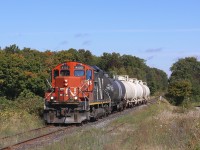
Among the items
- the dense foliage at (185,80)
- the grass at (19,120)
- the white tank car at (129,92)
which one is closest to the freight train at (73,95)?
the grass at (19,120)

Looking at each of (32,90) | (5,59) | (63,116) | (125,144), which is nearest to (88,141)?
(125,144)

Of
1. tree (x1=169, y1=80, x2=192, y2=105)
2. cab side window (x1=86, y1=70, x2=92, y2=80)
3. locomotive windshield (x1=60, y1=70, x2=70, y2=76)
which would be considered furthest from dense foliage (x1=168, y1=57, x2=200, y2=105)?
locomotive windshield (x1=60, y1=70, x2=70, y2=76)

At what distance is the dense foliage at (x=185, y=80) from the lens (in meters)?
95.4

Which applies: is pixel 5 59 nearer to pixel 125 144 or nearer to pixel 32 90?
pixel 32 90

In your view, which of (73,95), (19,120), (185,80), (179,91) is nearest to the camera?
(19,120)

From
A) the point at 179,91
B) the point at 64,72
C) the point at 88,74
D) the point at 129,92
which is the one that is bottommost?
the point at 129,92

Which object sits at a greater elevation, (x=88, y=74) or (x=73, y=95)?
(x=88, y=74)

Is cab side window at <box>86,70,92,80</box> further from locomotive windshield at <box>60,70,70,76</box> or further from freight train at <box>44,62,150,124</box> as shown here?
locomotive windshield at <box>60,70,70,76</box>

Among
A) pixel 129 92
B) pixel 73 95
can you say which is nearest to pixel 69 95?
pixel 73 95

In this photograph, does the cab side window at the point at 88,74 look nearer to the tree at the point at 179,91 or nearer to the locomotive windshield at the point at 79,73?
the locomotive windshield at the point at 79,73

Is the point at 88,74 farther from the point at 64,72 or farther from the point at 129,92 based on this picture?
the point at 129,92

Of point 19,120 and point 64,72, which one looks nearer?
point 19,120

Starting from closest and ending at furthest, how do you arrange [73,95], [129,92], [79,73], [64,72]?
1. [73,95]
2. [79,73]
3. [64,72]
4. [129,92]

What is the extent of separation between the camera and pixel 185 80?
10706 cm
